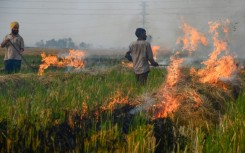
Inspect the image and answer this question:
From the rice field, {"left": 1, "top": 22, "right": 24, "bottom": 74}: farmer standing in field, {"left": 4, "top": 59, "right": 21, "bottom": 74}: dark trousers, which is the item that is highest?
{"left": 1, "top": 22, "right": 24, "bottom": 74}: farmer standing in field

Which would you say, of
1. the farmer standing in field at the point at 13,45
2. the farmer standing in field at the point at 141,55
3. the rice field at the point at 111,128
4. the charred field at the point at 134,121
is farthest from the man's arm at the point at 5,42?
the rice field at the point at 111,128

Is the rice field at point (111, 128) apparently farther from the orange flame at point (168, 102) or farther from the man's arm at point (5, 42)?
the man's arm at point (5, 42)

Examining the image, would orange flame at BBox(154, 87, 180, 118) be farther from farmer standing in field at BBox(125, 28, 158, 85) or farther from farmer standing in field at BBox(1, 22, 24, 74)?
farmer standing in field at BBox(1, 22, 24, 74)

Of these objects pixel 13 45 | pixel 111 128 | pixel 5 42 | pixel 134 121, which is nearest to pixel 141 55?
pixel 13 45

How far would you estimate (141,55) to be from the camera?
30.2 ft

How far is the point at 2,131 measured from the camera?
4359 millimetres

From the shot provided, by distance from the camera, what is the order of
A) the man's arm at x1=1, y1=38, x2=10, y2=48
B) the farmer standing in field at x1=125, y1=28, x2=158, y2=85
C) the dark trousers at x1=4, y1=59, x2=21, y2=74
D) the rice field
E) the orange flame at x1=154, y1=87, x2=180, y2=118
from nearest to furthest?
the rice field < the orange flame at x1=154, y1=87, x2=180, y2=118 < the farmer standing in field at x1=125, y1=28, x2=158, y2=85 < the man's arm at x1=1, y1=38, x2=10, y2=48 < the dark trousers at x1=4, y1=59, x2=21, y2=74

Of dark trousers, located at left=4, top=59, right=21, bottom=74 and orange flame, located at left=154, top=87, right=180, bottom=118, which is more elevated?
dark trousers, located at left=4, top=59, right=21, bottom=74

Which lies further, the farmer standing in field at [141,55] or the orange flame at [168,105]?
the farmer standing in field at [141,55]

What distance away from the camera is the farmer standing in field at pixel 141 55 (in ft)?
29.9

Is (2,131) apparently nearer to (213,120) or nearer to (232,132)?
(232,132)

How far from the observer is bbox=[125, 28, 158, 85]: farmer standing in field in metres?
9.12

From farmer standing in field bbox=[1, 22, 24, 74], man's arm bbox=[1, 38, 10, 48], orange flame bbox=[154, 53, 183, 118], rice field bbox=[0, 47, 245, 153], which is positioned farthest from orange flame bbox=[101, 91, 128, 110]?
man's arm bbox=[1, 38, 10, 48]

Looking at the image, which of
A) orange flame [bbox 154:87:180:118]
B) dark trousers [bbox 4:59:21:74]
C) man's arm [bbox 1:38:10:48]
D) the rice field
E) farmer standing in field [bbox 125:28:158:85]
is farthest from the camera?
dark trousers [bbox 4:59:21:74]
